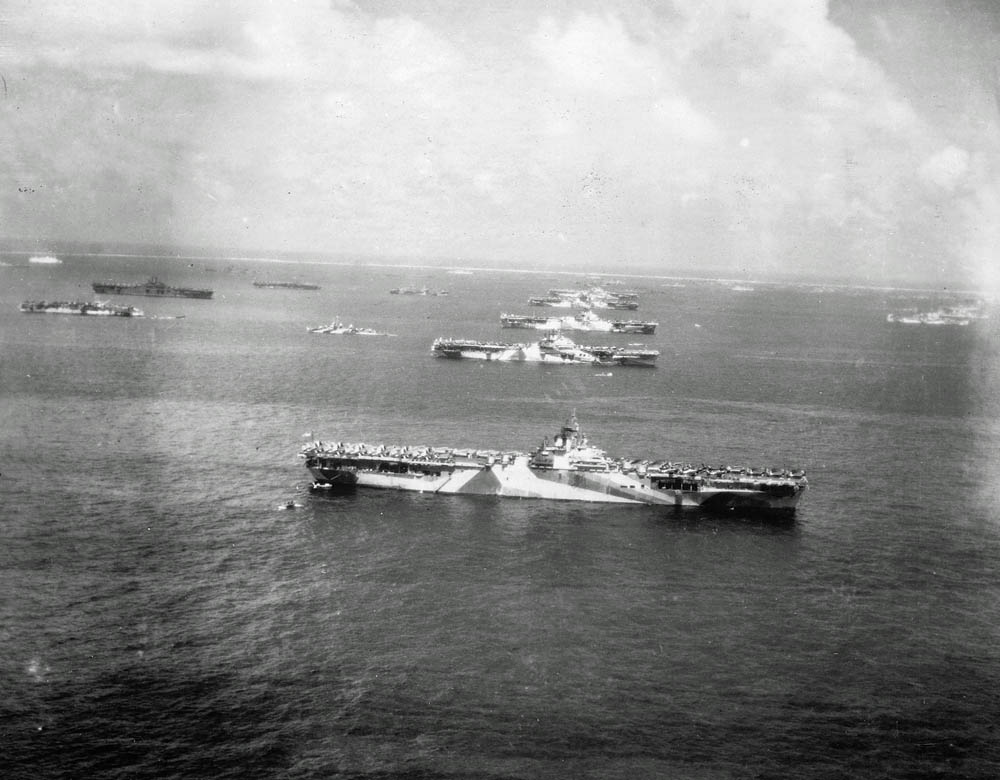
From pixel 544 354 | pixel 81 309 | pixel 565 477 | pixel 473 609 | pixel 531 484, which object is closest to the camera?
pixel 473 609

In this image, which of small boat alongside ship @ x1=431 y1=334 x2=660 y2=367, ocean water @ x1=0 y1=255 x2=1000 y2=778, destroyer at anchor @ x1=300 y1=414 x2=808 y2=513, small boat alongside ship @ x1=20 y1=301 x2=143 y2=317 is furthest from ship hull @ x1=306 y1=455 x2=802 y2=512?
small boat alongside ship @ x1=20 y1=301 x2=143 y2=317

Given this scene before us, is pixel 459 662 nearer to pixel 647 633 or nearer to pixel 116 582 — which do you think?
pixel 647 633

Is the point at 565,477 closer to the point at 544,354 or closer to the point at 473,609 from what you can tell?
the point at 473,609

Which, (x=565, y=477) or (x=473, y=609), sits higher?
(x=565, y=477)

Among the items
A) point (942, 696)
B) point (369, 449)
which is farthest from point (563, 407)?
point (942, 696)

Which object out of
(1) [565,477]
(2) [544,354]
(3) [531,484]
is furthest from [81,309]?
(1) [565,477]

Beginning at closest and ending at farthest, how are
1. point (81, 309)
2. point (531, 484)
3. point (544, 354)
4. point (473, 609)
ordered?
point (473, 609), point (531, 484), point (544, 354), point (81, 309)
